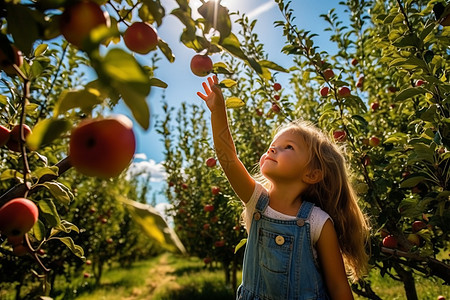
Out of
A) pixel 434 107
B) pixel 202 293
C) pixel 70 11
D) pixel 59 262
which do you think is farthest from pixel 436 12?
pixel 202 293

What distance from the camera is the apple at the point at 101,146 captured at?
1.67ft

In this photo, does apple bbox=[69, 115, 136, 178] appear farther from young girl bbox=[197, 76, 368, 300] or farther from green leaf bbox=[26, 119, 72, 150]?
young girl bbox=[197, 76, 368, 300]

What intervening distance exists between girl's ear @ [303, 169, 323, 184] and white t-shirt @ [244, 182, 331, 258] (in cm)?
15

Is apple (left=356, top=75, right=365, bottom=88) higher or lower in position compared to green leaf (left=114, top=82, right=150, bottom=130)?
higher

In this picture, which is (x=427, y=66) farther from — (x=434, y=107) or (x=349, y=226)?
(x=349, y=226)

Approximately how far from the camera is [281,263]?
4.88ft

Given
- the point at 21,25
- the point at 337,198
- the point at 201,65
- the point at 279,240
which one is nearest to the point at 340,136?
the point at 337,198

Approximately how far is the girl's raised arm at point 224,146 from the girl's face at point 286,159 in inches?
4.7

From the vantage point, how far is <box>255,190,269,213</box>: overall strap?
164 cm

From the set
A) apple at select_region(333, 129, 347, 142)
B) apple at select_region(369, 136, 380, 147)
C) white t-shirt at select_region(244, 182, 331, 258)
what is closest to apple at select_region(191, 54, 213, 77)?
white t-shirt at select_region(244, 182, 331, 258)

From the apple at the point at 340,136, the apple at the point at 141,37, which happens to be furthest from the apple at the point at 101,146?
the apple at the point at 340,136

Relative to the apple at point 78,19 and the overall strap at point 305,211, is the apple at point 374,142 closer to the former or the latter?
the overall strap at point 305,211

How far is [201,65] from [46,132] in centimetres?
49

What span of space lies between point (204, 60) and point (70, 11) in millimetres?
438
